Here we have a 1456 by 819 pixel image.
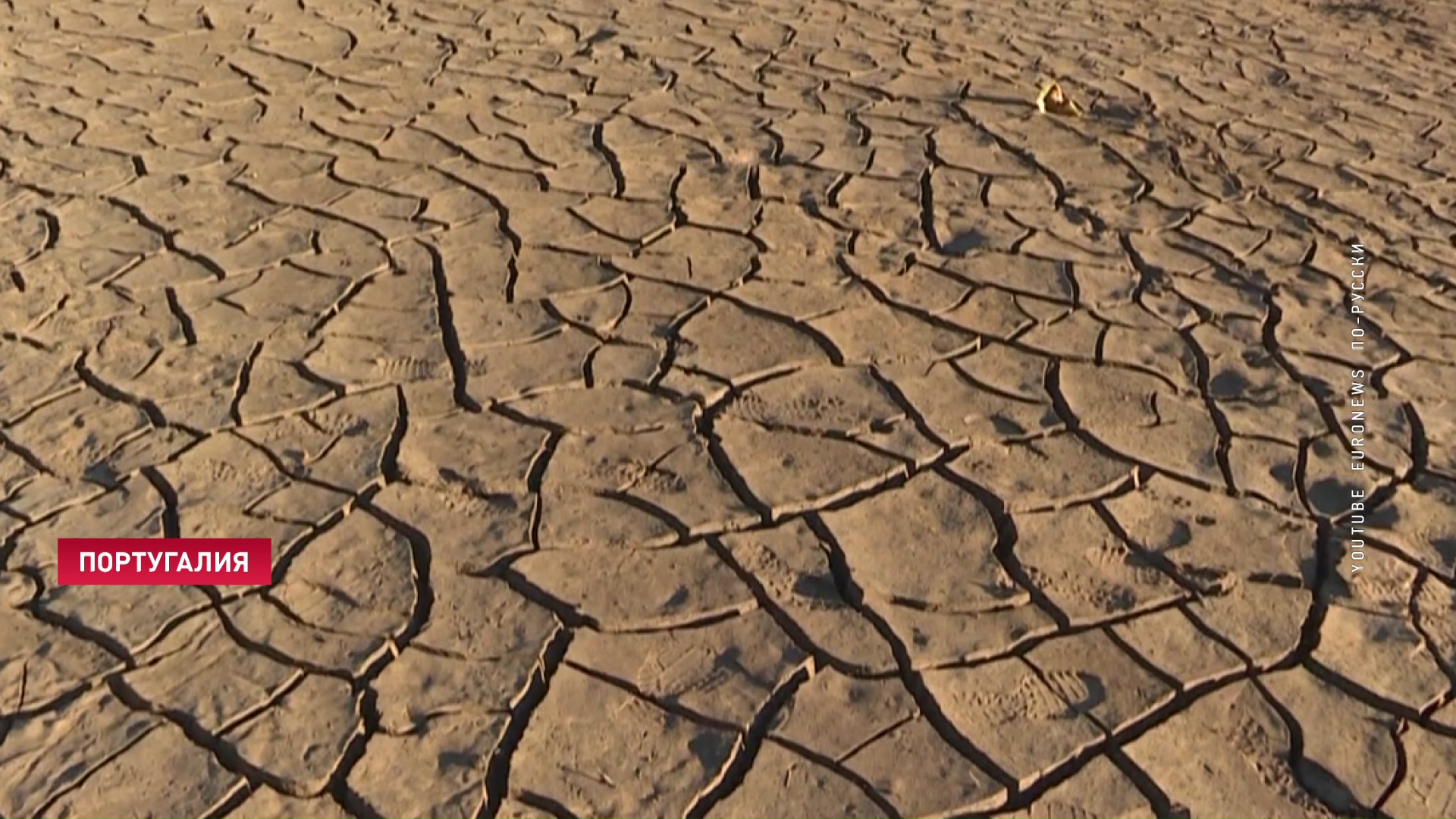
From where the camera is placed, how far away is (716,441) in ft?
8.41

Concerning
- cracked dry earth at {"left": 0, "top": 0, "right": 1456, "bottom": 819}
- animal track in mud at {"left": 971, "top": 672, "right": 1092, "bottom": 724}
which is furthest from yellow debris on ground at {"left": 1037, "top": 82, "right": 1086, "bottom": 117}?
animal track in mud at {"left": 971, "top": 672, "right": 1092, "bottom": 724}

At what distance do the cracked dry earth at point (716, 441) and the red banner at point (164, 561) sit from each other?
37 mm

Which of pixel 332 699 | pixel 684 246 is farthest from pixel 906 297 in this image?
pixel 332 699

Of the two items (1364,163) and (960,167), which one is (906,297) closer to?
(960,167)

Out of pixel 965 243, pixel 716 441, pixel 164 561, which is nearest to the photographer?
pixel 164 561

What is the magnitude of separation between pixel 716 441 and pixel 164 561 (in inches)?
38.5

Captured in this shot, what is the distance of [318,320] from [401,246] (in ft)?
1.25

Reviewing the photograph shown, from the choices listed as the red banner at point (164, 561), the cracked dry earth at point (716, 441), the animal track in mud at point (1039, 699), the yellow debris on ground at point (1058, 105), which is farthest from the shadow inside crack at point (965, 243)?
the red banner at point (164, 561)

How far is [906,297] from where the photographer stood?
10.0 ft

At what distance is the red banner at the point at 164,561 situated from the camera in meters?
2.17

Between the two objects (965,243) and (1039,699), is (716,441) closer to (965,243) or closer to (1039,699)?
(1039,699)

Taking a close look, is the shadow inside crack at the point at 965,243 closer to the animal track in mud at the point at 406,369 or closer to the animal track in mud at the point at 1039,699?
the animal track in mud at the point at 406,369

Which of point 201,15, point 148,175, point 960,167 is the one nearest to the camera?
point 148,175

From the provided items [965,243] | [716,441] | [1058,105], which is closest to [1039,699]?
[716,441]
